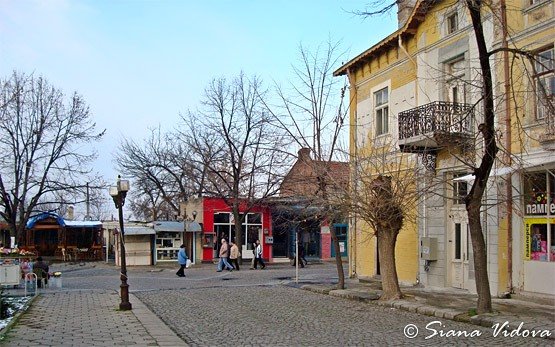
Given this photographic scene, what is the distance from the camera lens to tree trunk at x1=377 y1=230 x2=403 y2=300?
1641 cm

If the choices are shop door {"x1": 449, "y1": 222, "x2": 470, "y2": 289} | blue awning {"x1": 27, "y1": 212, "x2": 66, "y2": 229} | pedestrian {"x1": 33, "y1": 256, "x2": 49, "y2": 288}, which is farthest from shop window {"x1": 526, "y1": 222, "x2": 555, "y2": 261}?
blue awning {"x1": 27, "y1": 212, "x2": 66, "y2": 229}

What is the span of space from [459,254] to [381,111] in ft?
20.7

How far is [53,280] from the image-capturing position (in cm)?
2447

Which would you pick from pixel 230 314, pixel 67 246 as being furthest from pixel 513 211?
pixel 67 246

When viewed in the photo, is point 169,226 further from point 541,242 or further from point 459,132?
point 541,242

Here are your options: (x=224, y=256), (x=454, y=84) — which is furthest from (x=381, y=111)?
(x=224, y=256)

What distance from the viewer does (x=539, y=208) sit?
50.5 ft

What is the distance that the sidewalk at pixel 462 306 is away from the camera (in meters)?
12.0

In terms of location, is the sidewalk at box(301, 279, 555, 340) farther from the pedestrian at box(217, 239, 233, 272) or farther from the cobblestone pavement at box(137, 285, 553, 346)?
the pedestrian at box(217, 239, 233, 272)

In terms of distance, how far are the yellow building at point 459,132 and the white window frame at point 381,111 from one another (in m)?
0.04

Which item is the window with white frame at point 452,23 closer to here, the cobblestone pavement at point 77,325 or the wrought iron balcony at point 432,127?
the wrought iron balcony at point 432,127

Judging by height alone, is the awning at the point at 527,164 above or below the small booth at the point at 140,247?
above

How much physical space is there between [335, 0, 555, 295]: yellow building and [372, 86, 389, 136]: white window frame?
0.13 feet

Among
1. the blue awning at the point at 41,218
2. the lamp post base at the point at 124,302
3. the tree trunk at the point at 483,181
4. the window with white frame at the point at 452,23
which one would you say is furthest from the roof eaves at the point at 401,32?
the blue awning at the point at 41,218
